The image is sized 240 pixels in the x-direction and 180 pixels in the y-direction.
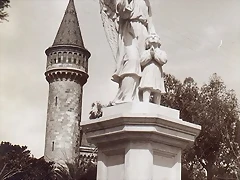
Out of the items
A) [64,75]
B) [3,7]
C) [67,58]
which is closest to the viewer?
[3,7]

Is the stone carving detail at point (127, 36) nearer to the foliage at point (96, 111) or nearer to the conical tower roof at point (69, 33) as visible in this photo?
the foliage at point (96, 111)

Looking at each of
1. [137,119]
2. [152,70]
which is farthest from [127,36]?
[137,119]

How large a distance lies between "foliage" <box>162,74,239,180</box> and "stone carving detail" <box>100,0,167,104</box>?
20.6 m

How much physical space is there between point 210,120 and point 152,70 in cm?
2261

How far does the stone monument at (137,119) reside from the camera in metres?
6.91

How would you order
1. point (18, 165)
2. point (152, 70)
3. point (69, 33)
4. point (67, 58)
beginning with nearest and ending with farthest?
point (152, 70) → point (18, 165) → point (67, 58) → point (69, 33)

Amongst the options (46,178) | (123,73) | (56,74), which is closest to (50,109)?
(56,74)

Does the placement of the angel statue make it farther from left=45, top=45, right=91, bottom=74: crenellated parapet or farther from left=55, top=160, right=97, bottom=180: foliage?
left=45, top=45, right=91, bottom=74: crenellated parapet

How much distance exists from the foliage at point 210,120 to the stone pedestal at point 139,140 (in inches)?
837

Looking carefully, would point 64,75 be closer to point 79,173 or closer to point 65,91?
point 65,91

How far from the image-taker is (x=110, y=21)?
8.15 meters

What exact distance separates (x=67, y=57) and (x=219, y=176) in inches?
1240

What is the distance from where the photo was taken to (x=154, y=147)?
7.04 metres

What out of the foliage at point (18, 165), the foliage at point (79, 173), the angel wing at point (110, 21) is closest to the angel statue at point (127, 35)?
the angel wing at point (110, 21)
